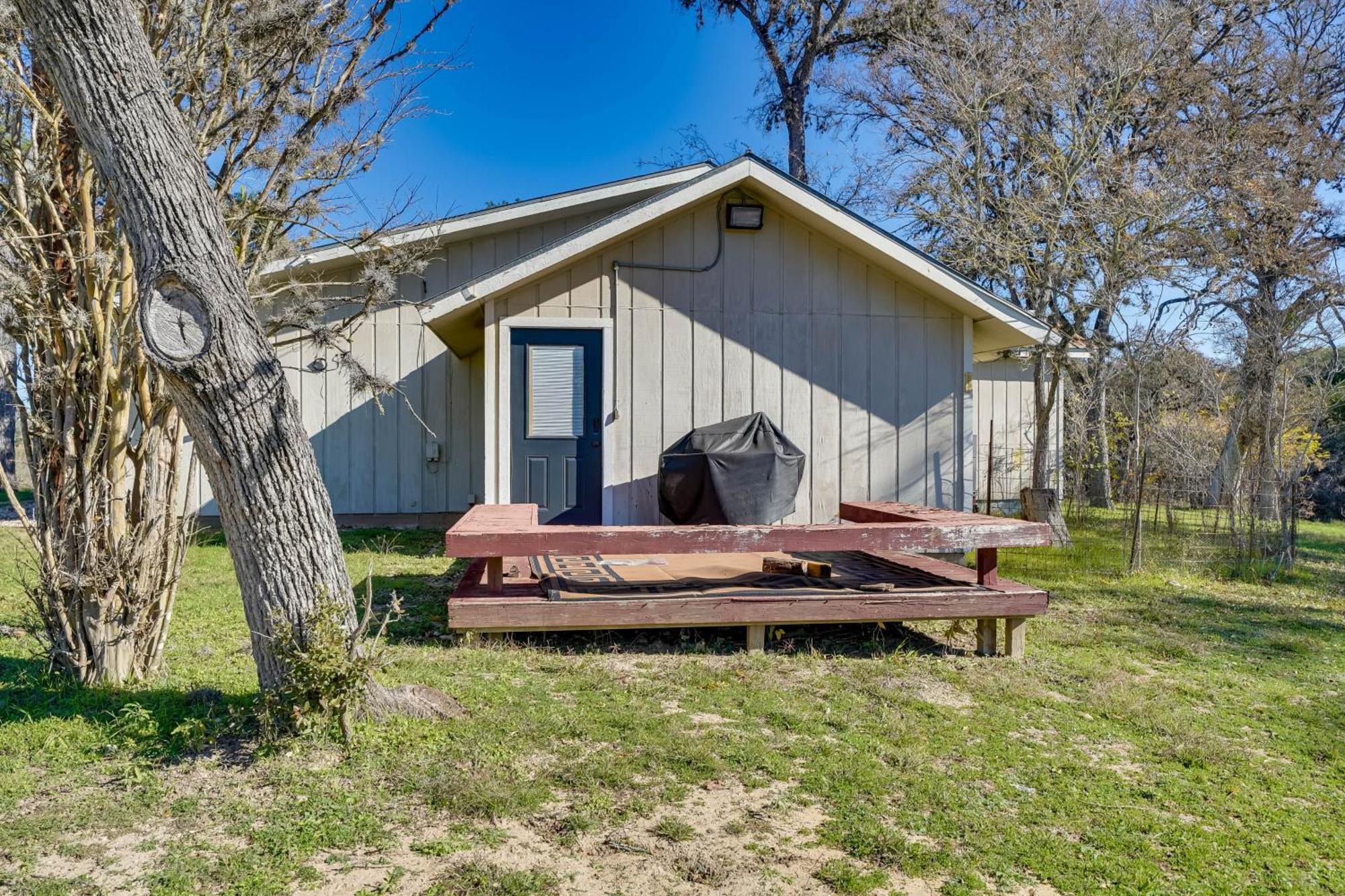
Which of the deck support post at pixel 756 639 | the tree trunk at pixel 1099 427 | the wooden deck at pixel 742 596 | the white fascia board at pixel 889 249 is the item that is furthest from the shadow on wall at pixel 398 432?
the tree trunk at pixel 1099 427

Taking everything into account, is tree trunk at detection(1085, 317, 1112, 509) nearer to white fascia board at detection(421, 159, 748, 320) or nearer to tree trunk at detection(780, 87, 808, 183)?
white fascia board at detection(421, 159, 748, 320)

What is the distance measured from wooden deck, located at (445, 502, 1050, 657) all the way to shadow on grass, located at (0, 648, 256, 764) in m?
1.28

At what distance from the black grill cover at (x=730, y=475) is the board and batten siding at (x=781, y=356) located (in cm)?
27

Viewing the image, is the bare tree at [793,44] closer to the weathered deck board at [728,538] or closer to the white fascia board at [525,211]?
the white fascia board at [525,211]

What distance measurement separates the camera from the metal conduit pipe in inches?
301

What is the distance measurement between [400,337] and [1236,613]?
8554 mm

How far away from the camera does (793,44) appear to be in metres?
16.8

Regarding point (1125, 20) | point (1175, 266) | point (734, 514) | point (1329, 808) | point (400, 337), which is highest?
point (1125, 20)

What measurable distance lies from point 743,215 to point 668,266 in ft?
2.75

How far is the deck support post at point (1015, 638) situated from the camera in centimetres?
475

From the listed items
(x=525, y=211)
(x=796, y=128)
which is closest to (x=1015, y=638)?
(x=525, y=211)

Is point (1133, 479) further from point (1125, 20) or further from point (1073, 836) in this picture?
point (1073, 836)

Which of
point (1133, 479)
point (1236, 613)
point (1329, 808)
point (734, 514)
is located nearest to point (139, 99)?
point (1329, 808)

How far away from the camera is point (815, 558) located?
6.77 meters
